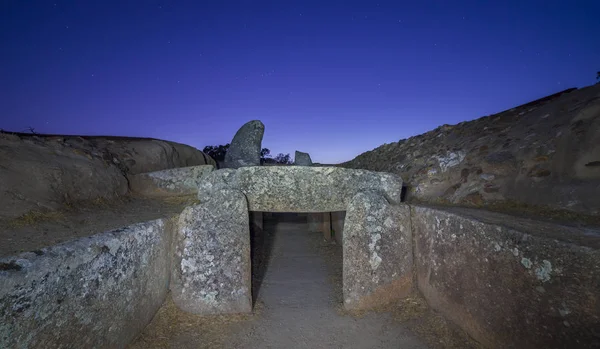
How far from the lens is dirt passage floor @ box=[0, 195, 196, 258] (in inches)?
115

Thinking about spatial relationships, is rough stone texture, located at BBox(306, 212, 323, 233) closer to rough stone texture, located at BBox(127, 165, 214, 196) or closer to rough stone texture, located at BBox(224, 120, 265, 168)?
rough stone texture, located at BBox(224, 120, 265, 168)

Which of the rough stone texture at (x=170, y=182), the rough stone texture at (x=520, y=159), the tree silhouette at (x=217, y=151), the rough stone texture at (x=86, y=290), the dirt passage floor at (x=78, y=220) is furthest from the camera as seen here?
the tree silhouette at (x=217, y=151)

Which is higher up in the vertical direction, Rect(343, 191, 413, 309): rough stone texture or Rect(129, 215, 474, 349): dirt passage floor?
Rect(343, 191, 413, 309): rough stone texture

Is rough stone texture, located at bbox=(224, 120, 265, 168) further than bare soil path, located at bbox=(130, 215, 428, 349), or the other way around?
rough stone texture, located at bbox=(224, 120, 265, 168)

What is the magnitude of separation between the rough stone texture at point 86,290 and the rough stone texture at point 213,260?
0.91 ft

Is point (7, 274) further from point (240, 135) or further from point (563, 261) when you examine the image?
point (240, 135)

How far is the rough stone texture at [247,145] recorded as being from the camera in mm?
9164

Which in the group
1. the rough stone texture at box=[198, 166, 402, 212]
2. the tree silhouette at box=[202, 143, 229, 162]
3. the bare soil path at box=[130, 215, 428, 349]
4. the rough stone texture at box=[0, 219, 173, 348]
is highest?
the tree silhouette at box=[202, 143, 229, 162]

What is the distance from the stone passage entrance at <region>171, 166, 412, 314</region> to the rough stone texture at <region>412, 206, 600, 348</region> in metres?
0.55

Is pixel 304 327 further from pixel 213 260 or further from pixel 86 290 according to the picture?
pixel 86 290

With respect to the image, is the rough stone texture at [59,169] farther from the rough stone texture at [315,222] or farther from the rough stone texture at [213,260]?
the rough stone texture at [315,222]

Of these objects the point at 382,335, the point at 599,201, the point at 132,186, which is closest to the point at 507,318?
the point at 382,335

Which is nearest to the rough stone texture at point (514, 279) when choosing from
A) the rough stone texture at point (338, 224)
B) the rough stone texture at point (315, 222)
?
the rough stone texture at point (338, 224)

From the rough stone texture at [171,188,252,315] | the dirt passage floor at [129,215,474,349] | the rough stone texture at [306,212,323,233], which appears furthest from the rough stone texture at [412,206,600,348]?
the rough stone texture at [306,212,323,233]
